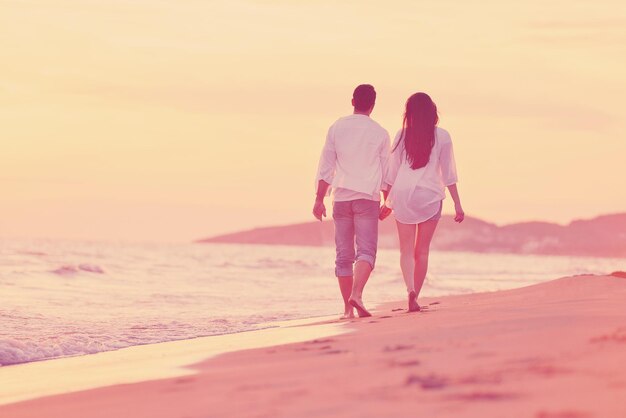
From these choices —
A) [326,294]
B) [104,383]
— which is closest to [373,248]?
[104,383]

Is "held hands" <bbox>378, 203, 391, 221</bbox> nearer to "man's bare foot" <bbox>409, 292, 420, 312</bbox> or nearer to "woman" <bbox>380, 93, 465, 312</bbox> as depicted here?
"woman" <bbox>380, 93, 465, 312</bbox>

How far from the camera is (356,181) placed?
8.41 metres

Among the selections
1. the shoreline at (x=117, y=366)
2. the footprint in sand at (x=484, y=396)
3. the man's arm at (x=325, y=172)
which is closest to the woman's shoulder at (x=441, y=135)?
the man's arm at (x=325, y=172)

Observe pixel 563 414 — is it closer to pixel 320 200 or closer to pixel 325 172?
pixel 320 200

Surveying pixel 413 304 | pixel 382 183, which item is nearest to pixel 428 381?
pixel 413 304

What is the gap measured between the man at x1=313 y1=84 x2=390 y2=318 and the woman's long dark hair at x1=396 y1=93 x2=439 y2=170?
322 mm

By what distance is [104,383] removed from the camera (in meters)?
5.15

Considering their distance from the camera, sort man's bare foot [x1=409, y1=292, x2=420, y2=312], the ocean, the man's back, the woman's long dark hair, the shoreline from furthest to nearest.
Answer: the ocean
the man's back
the woman's long dark hair
man's bare foot [x1=409, y1=292, x2=420, y2=312]
the shoreline

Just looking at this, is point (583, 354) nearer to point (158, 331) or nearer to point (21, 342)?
point (21, 342)

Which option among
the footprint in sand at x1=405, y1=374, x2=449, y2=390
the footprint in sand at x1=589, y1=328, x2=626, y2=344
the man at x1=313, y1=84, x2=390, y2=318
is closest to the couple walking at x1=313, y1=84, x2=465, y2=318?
the man at x1=313, y1=84, x2=390, y2=318

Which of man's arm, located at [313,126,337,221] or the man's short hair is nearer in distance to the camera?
man's arm, located at [313,126,337,221]

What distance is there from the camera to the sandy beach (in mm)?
3490

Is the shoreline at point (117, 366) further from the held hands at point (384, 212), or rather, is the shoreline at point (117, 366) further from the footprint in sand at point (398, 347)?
the held hands at point (384, 212)

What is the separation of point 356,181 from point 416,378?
4543mm
